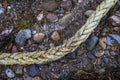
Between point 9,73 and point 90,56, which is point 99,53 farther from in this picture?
point 9,73

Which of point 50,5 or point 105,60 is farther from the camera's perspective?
point 50,5

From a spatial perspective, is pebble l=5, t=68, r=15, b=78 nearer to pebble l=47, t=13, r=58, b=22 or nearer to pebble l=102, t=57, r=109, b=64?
pebble l=47, t=13, r=58, b=22

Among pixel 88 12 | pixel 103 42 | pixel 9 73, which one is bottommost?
pixel 9 73

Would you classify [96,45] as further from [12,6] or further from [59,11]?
[12,6]

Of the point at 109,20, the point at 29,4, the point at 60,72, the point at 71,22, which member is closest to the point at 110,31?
the point at 109,20

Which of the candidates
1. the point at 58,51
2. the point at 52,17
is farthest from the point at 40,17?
the point at 58,51

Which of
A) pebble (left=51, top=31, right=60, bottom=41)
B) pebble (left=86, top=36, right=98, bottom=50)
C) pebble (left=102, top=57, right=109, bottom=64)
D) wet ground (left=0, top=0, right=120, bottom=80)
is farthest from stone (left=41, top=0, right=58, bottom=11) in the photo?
pebble (left=102, top=57, right=109, bottom=64)

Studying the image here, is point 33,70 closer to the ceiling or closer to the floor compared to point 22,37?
closer to the floor
